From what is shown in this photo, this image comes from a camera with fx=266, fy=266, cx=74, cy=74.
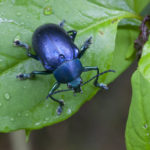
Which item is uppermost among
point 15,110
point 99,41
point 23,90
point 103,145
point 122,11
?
point 122,11

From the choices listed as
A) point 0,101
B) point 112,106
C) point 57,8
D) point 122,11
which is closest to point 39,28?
point 57,8

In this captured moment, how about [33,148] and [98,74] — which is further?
[33,148]

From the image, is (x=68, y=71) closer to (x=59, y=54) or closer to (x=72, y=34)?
(x=59, y=54)

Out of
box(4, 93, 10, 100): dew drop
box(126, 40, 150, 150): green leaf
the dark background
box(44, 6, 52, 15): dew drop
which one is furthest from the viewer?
the dark background

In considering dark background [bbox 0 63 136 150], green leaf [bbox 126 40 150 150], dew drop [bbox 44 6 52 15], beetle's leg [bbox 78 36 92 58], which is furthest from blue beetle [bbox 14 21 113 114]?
dark background [bbox 0 63 136 150]

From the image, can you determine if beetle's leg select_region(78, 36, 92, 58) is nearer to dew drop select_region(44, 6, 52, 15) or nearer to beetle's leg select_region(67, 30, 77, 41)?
beetle's leg select_region(67, 30, 77, 41)

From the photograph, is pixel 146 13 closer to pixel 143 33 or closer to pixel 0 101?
pixel 143 33

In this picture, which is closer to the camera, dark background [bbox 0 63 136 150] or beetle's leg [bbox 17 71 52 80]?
beetle's leg [bbox 17 71 52 80]
